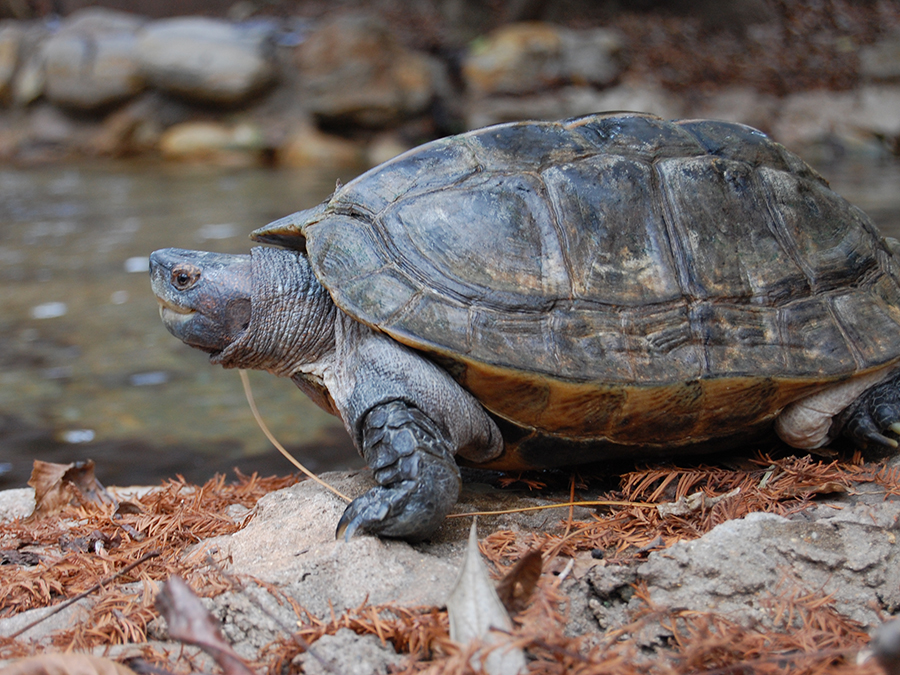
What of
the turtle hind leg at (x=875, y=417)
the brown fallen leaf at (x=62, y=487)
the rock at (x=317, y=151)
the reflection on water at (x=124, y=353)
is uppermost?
the turtle hind leg at (x=875, y=417)

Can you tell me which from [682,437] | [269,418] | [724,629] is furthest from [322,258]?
Answer: [269,418]

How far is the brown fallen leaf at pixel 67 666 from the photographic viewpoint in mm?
1650

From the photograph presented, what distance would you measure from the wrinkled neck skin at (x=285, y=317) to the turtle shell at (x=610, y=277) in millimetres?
181

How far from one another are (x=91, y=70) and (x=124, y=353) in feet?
40.7

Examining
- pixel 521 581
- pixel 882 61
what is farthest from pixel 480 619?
pixel 882 61

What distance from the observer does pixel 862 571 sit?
207 centimetres

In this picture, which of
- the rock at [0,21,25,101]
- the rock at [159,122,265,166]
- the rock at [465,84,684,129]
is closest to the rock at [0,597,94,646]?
the rock at [465,84,684,129]

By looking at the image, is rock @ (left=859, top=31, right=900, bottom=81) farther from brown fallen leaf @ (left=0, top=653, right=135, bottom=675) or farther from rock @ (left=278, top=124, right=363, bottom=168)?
brown fallen leaf @ (left=0, top=653, right=135, bottom=675)

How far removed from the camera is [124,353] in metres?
5.91

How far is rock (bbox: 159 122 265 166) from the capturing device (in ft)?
49.2

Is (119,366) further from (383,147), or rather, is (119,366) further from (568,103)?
(568,103)

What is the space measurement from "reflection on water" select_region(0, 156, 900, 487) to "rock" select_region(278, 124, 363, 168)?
3.11 metres

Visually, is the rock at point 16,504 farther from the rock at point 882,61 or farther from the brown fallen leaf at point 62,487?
the rock at point 882,61

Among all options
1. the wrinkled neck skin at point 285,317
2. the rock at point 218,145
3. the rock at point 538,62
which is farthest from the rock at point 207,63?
the wrinkled neck skin at point 285,317
